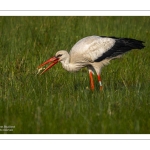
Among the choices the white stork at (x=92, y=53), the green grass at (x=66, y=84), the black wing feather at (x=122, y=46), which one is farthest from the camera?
the black wing feather at (x=122, y=46)

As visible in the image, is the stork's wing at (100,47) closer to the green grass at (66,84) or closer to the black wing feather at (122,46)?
the black wing feather at (122,46)

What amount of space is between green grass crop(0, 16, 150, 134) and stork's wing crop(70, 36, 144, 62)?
0.50 m

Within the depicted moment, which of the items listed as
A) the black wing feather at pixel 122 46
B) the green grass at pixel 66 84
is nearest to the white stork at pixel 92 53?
the black wing feather at pixel 122 46

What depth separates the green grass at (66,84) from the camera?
5.92 m

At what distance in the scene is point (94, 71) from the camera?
336 inches

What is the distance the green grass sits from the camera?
5.92 metres

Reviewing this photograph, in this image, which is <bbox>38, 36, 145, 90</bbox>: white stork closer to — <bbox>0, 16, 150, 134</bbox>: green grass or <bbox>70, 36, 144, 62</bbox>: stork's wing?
<bbox>70, 36, 144, 62</bbox>: stork's wing

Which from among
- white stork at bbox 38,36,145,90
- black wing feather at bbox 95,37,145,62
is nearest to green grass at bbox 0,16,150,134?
white stork at bbox 38,36,145,90

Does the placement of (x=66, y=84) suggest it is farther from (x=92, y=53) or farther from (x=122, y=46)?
(x=122, y=46)

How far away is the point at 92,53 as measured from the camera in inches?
321

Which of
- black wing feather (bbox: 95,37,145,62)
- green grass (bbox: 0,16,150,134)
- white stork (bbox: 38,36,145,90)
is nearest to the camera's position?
green grass (bbox: 0,16,150,134)

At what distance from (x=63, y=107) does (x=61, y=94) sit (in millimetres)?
1056
